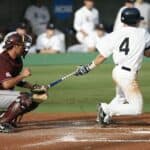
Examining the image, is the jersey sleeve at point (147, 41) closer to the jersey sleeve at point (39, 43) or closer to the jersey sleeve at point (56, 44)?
the jersey sleeve at point (56, 44)

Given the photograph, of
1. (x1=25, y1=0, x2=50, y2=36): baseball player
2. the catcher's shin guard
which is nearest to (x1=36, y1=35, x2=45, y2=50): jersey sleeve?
(x1=25, y1=0, x2=50, y2=36): baseball player

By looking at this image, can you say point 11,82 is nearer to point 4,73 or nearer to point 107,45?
point 4,73

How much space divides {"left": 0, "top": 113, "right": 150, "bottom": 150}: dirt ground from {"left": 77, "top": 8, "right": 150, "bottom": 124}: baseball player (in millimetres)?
207

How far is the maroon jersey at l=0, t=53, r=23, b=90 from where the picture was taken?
767 centimetres

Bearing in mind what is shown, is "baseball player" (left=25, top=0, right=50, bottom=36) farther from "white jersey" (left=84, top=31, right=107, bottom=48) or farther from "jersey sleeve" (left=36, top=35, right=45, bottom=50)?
"white jersey" (left=84, top=31, right=107, bottom=48)

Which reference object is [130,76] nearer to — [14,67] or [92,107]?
[14,67]

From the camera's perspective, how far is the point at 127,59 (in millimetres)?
7984

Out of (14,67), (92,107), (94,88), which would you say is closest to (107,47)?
(14,67)

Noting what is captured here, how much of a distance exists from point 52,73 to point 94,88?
4.88 feet

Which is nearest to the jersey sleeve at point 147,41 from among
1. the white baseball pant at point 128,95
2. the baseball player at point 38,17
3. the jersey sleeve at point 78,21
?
the white baseball pant at point 128,95

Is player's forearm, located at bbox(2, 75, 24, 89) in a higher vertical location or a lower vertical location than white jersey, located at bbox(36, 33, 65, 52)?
higher

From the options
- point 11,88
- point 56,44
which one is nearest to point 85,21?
point 56,44

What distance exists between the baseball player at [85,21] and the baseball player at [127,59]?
6995 mm

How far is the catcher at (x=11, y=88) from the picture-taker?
7562 millimetres
